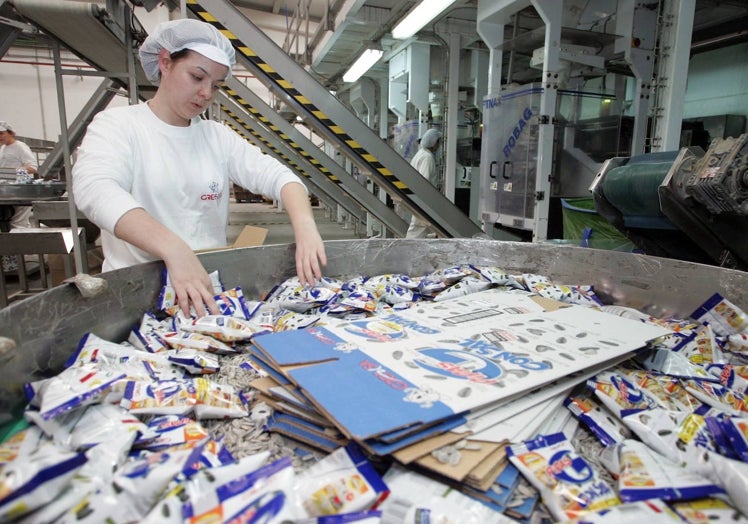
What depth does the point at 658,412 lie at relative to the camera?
2.06 feet

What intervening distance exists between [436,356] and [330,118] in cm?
164

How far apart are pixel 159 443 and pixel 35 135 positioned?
11.6 m

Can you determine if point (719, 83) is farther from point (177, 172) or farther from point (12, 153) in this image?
point (12, 153)

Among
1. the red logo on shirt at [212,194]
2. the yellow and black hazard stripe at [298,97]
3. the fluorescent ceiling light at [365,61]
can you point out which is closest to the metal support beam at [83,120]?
the yellow and black hazard stripe at [298,97]

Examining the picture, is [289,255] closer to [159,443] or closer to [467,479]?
[159,443]

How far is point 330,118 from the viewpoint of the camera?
2115mm

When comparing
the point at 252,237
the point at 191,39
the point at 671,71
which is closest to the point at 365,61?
the point at 671,71

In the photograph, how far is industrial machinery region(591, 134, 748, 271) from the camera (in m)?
1.07

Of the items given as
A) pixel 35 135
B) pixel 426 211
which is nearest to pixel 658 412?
pixel 426 211

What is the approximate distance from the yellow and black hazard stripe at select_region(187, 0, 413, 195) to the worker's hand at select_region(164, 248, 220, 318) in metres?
1.35

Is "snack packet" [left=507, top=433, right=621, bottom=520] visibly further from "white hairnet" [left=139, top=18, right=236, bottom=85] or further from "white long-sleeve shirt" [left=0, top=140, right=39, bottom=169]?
"white long-sleeve shirt" [left=0, top=140, right=39, bottom=169]

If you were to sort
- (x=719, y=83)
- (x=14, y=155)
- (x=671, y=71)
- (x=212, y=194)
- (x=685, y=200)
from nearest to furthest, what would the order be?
(x=685, y=200) < (x=212, y=194) < (x=671, y=71) < (x=14, y=155) < (x=719, y=83)

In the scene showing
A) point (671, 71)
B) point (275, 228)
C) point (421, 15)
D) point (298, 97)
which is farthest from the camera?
point (275, 228)

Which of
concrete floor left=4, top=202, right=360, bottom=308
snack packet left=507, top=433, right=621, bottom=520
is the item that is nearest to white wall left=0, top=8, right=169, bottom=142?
concrete floor left=4, top=202, right=360, bottom=308
